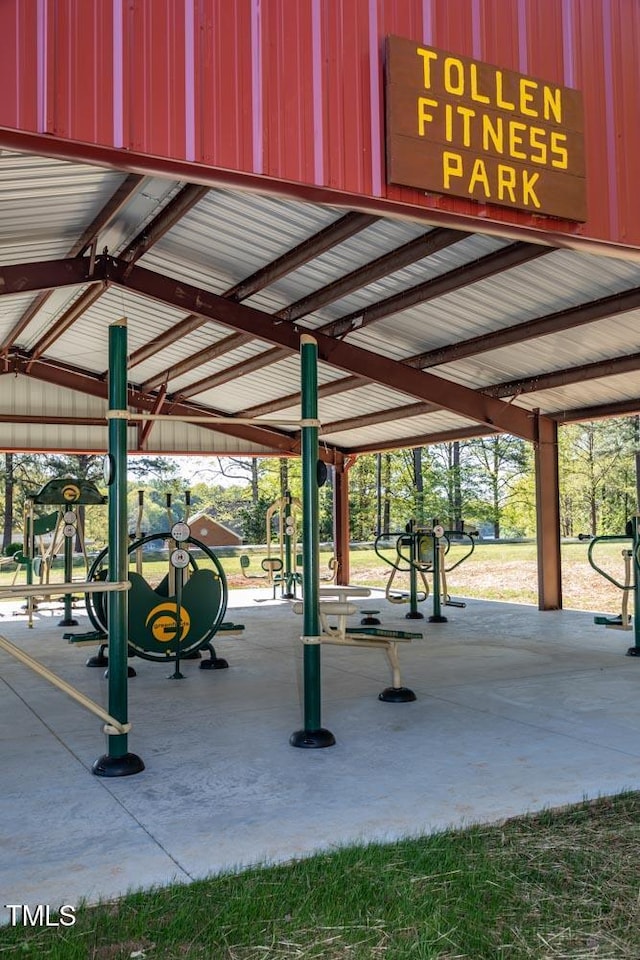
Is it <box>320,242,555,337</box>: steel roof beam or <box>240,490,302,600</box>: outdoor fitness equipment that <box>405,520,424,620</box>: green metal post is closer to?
<box>240,490,302,600</box>: outdoor fitness equipment

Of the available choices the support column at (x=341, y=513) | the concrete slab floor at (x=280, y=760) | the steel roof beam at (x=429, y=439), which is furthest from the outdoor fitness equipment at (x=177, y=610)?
the support column at (x=341, y=513)

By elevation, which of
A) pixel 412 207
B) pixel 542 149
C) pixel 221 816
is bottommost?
pixel 221 816

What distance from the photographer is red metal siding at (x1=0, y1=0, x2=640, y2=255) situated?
3188mm

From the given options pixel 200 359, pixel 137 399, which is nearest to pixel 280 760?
pixel 200 359

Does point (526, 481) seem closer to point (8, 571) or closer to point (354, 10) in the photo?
point (8, 571)

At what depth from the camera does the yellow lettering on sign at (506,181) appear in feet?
13.4

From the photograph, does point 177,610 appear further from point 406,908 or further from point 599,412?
point 599,412

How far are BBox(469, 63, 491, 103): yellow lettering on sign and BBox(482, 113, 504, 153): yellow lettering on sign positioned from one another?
8 centimetres

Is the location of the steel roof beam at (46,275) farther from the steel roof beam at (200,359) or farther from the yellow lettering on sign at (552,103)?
the yellow lettering on sign at (552,103)

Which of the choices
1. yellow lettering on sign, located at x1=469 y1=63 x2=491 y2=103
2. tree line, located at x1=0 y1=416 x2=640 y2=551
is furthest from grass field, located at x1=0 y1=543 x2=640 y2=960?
tree line, located at x1=0 y1=416 x2=640 y2=551

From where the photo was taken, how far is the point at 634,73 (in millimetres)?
4793

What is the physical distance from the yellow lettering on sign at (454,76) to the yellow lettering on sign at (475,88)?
55 mm

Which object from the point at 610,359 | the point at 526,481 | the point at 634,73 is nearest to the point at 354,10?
the point at 634,73

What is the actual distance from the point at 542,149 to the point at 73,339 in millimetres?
9668
